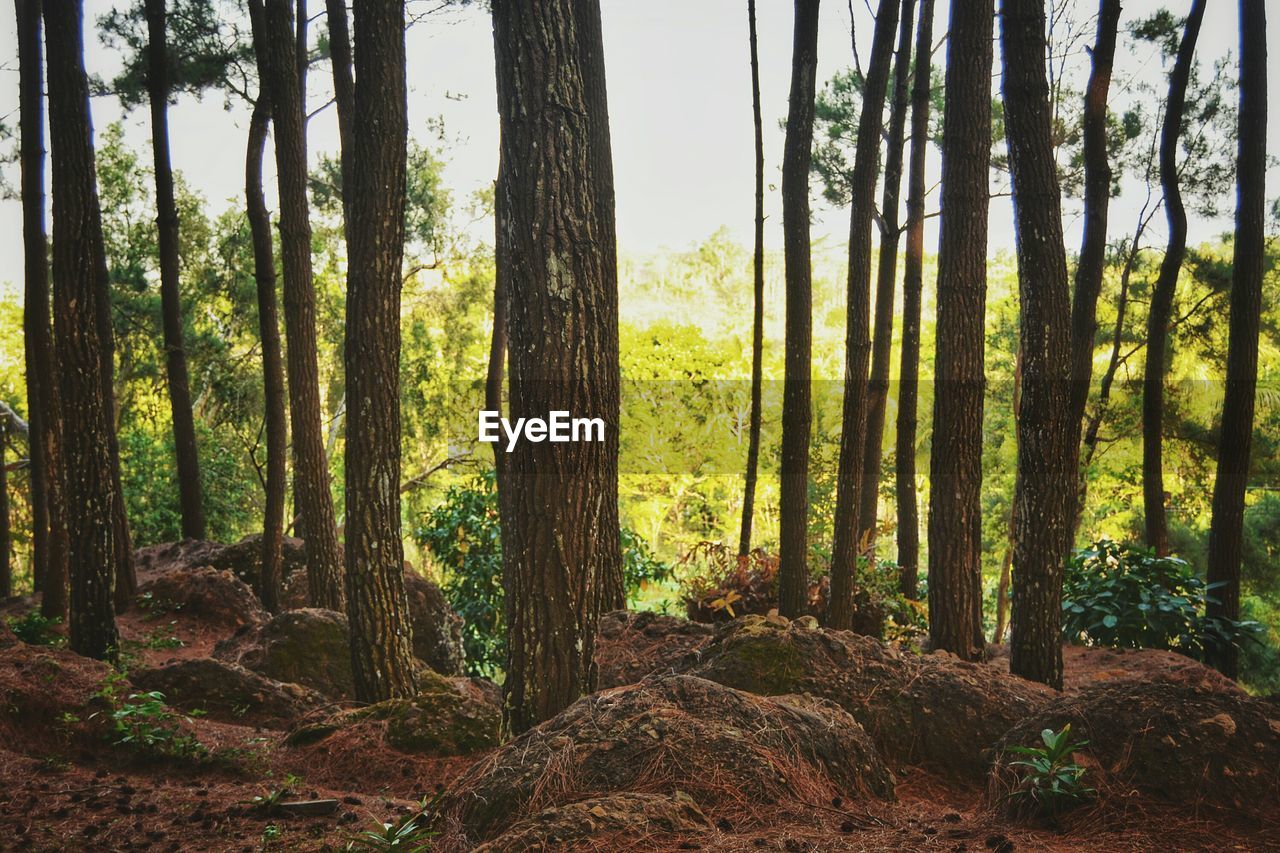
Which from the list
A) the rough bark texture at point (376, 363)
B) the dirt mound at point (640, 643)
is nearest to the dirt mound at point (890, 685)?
the dirt mound at point (640, 643)

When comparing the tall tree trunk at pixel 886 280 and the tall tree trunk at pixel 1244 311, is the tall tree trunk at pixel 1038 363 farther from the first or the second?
the tall tree trunk at pixel 886 280

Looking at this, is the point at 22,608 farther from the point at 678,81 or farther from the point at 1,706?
the point at 678,81

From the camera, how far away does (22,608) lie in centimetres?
1028

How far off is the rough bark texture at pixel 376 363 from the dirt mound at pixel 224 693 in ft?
1.95

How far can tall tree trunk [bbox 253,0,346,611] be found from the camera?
8539 millimetres

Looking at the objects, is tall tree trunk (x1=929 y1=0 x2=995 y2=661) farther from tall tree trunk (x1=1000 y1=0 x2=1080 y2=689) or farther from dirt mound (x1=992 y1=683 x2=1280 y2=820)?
dirt mound (x1=992 y1=683 x2=1280 y2=820)

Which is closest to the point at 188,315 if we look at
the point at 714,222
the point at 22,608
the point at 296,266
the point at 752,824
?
the point at 22,608

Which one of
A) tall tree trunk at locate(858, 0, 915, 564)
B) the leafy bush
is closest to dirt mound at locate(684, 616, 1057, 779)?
the leafy bush

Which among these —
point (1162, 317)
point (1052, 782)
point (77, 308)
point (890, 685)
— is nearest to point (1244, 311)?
point (1162, 317)

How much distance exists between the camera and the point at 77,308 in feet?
22.5

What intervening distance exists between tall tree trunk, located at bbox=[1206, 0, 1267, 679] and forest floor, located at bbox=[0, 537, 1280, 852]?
5751 mm

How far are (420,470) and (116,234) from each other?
832cm

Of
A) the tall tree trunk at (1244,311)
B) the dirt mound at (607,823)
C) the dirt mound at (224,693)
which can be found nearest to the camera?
the dirt mound at (607,823)

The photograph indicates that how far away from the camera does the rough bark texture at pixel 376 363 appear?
5641 millimetres
